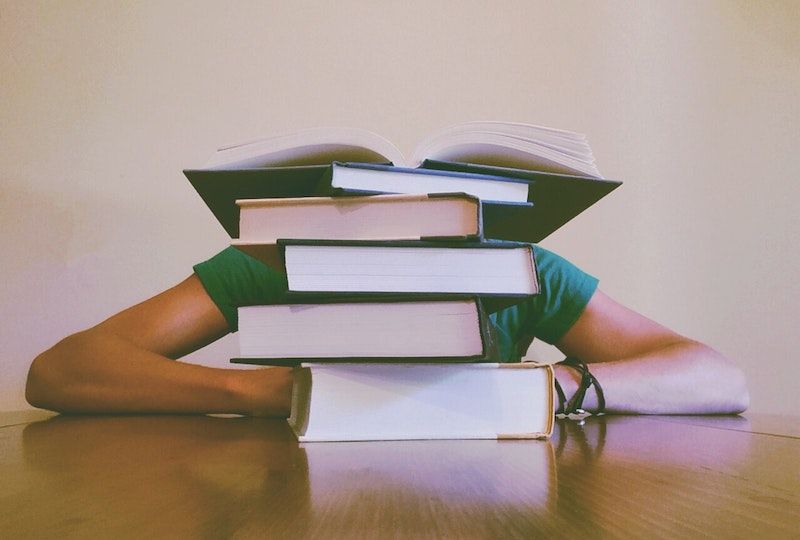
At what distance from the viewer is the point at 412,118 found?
4.52 ft

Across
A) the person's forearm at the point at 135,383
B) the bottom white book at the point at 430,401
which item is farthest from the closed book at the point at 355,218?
the person's forearm at the point at 135,383

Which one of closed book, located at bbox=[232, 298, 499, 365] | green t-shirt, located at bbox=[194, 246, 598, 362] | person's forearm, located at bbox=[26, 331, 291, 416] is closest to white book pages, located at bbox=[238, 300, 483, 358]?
closed book, located at bbox=[232, 298, 499, 365]

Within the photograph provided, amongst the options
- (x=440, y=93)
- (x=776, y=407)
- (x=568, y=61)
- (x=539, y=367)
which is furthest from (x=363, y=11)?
(x=776, y=407)

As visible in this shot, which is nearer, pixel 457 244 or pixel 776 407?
pixel 457 244

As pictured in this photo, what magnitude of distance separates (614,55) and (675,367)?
0.90m

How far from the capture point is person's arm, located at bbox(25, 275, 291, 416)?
2.44 feet

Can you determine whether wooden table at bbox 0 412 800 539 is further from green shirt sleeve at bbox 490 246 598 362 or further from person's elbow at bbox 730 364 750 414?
green shirt sleeve at bbox 490 246 598 362

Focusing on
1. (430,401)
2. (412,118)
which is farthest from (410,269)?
(412,118)

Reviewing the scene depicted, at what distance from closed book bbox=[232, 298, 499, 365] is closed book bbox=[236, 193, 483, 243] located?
2.3 inches

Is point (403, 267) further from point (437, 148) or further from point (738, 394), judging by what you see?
point (738, 394)

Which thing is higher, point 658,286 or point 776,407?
point 658,286

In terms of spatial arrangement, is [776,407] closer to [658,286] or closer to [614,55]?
[658,286]

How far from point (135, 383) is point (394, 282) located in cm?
49

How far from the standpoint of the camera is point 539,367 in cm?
49
